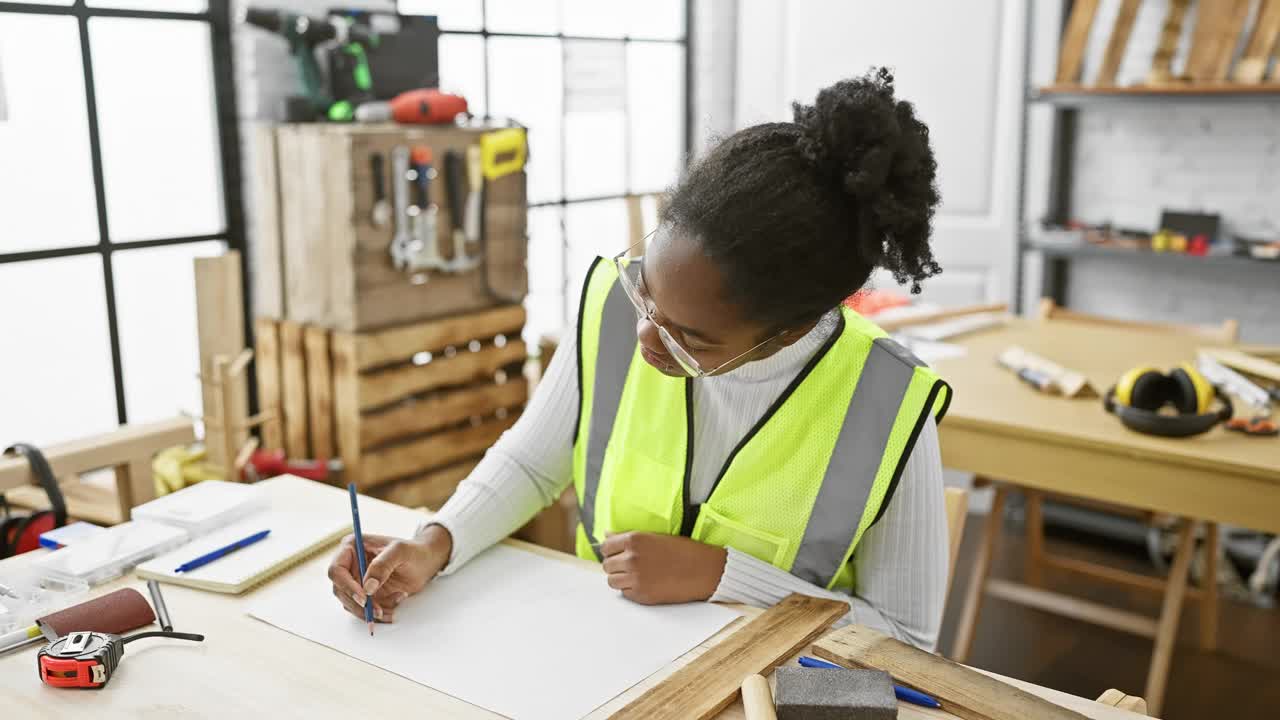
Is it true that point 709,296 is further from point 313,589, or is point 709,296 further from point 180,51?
point 180,51

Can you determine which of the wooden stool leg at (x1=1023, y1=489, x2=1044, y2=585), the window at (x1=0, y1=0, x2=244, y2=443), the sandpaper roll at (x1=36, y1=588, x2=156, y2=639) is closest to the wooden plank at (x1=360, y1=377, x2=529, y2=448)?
the window at (x1=0, y1=0, x2=244, y2=443)

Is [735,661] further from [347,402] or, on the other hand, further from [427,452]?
[427,452]

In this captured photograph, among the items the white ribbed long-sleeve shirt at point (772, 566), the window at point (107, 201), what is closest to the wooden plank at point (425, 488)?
the window at point (107, 201)

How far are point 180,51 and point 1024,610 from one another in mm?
2772

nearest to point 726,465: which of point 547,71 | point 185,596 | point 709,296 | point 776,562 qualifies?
point 776,562

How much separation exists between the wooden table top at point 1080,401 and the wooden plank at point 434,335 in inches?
48.7

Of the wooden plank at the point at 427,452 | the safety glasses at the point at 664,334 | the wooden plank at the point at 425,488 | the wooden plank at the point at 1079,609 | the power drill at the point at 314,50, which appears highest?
the power drill at the point at 314,50

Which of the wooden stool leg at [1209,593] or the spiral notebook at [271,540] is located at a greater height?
the spiral notebook at [271,540]

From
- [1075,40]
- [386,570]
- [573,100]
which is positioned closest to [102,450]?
[386,570]

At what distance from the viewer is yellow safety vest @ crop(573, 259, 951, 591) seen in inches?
52.2

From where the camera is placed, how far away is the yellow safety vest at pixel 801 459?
1.33 m

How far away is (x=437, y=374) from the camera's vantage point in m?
2.99

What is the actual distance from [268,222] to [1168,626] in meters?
Result: 2.41

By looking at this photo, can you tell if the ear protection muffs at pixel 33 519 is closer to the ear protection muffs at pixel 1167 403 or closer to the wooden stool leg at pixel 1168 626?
the ear protection muffs at pixel 1167 403
